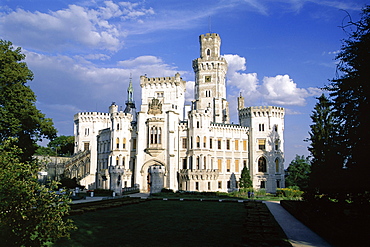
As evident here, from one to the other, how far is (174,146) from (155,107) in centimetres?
770

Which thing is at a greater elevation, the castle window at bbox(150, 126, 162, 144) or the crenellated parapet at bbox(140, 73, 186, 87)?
the crenellated parapet at bbox(140, 73, 186, 87)

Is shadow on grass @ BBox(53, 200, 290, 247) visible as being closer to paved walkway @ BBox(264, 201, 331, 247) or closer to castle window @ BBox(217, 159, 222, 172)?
paved walkway @ BBox(264, 201, 331, 247)

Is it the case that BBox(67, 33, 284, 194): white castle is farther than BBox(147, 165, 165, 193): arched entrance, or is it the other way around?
BBox(67, 33, 284, 194): white castle

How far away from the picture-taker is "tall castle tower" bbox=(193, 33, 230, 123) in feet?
229

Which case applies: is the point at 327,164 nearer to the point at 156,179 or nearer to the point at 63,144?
the point at 156,179

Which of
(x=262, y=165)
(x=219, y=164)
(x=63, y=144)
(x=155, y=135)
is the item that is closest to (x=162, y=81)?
(x=155, y=135)

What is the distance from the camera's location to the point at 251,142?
6203cm

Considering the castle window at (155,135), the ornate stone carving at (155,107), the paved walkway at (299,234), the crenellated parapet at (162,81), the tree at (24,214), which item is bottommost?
the paved walkway at (299,234)

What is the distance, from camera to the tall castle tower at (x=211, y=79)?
69.7 meters

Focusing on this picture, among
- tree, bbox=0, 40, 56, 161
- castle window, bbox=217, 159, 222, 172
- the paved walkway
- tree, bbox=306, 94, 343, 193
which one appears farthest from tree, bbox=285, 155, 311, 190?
tree, bbox=0, 40, 56, 161

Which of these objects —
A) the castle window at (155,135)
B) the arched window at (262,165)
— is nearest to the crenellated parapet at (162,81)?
the castle window at (155,135)

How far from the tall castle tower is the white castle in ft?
→ 3.01

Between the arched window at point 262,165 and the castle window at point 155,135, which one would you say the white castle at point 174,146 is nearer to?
the arched window at point 262,165

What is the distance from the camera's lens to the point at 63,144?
89938 mm
